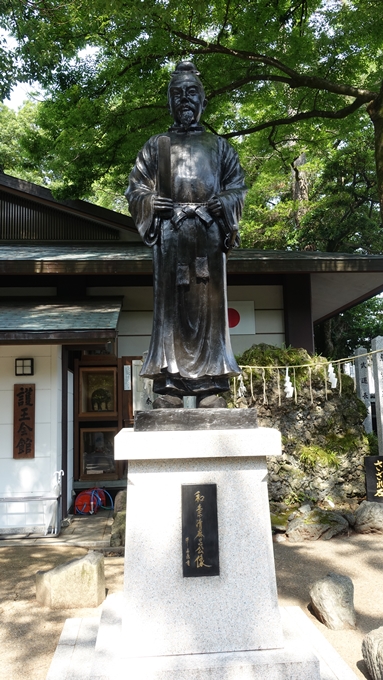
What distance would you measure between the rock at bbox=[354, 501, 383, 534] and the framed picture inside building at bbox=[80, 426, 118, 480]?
186 inches

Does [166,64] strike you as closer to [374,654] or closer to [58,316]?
[58,316]

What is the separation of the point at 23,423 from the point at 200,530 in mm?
5745

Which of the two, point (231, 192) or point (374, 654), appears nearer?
point (374, 654)

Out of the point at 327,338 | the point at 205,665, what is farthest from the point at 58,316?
the point at 327,338

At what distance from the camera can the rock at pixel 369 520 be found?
23.8ft

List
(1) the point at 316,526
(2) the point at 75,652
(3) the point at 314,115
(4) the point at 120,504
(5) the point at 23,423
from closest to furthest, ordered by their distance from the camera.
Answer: (2) the point at 75,652 → (1) the point at 316,526 → (4) the point at 120,504 → (5) the point at 23,423 → (3) the point at 314,115

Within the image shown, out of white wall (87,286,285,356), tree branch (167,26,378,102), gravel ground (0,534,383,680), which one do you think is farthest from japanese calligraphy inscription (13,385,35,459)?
tree branch (167,26,378,102)

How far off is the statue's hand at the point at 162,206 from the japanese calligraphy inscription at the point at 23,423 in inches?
218

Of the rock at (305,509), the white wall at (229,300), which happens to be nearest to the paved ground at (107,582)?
the rock at (305,509)

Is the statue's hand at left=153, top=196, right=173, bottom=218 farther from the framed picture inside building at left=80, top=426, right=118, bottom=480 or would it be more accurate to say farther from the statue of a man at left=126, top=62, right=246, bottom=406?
the framed picture inside building at left=80, top=426, right=118, bottom=480

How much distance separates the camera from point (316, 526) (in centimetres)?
716

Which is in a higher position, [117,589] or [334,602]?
[334,602]

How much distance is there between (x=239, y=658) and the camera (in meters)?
2.92

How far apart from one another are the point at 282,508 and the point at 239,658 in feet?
17.8
